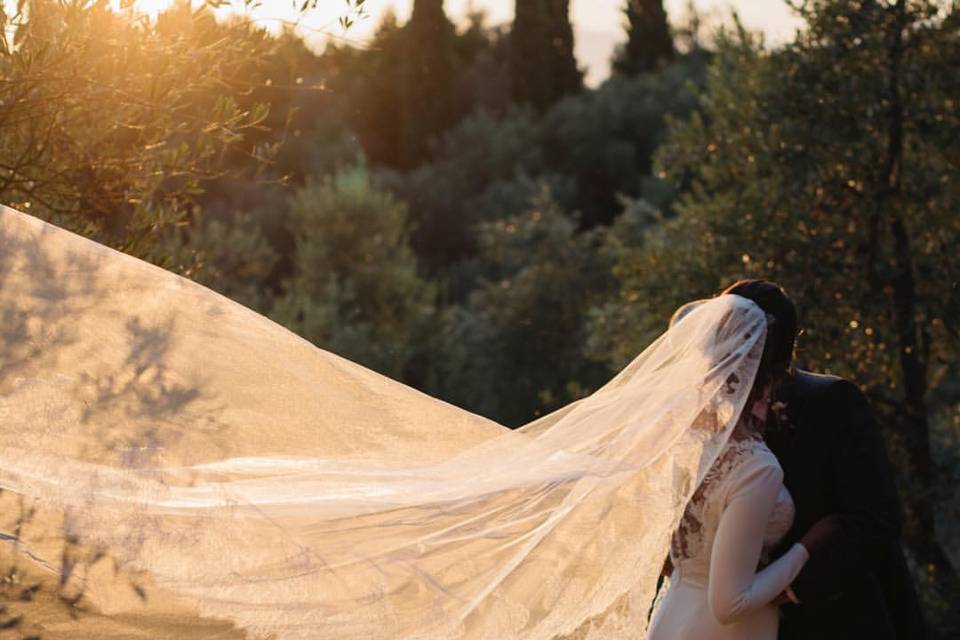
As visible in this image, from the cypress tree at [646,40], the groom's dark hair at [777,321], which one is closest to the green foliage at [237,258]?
the cypress tree at [646,40]

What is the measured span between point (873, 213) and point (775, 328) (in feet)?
26.0

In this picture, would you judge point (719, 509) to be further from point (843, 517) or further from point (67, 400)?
point (67, 400)

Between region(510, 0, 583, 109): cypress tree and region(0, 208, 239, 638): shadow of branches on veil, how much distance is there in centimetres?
3573

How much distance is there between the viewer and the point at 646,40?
4228cm

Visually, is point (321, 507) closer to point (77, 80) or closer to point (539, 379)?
point (77, 80)

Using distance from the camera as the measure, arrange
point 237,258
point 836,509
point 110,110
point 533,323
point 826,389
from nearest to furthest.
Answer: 1. point 836,509
2. point 826,389
3. point 110,110
4. point 533,323
5. point 237,258

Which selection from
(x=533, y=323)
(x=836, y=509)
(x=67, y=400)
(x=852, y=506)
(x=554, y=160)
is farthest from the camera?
(x=554, y=160)

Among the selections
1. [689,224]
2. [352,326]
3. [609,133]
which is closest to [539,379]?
[352,326]

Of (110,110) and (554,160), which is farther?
(554,160)

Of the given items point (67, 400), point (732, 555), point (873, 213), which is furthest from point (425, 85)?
point (732, 555)

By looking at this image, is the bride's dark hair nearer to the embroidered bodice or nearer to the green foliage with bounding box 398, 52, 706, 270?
the embroidered bodice

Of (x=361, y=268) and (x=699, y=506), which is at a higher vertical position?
(x=361, y=268)

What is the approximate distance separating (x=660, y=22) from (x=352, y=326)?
1893 centimetres

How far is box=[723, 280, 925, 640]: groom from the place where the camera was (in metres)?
4.00
